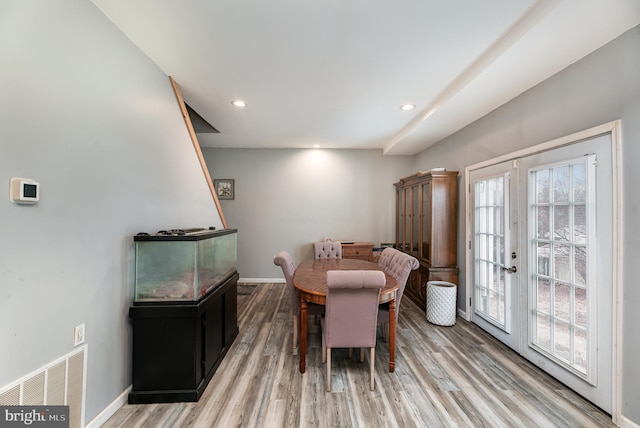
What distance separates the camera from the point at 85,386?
1543 millimetres

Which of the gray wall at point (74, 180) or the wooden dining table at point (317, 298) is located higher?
the gray wall at point (74, 180)

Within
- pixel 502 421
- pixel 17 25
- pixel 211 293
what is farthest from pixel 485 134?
pixel 17 25

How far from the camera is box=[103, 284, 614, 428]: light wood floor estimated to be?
5.68ft

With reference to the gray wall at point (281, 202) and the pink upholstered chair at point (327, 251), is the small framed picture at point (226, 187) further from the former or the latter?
the pink upholstered chair at point (327, 251)

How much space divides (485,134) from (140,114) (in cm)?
361

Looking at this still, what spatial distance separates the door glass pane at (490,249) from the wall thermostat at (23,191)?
146 inches

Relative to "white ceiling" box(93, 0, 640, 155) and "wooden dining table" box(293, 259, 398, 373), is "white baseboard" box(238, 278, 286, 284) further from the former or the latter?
"white ceiling" box(93, 0, 640, 155)

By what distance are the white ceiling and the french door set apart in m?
0.77

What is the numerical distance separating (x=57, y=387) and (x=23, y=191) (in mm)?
1074

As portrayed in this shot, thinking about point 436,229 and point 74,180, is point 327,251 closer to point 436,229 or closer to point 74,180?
point 436,229

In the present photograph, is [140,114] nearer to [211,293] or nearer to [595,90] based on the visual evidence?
[211,293]

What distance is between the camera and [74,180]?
146 cm

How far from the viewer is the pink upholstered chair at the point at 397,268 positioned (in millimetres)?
2457

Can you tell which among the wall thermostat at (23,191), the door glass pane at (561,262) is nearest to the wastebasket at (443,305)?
the door glass pane at (561,262)
